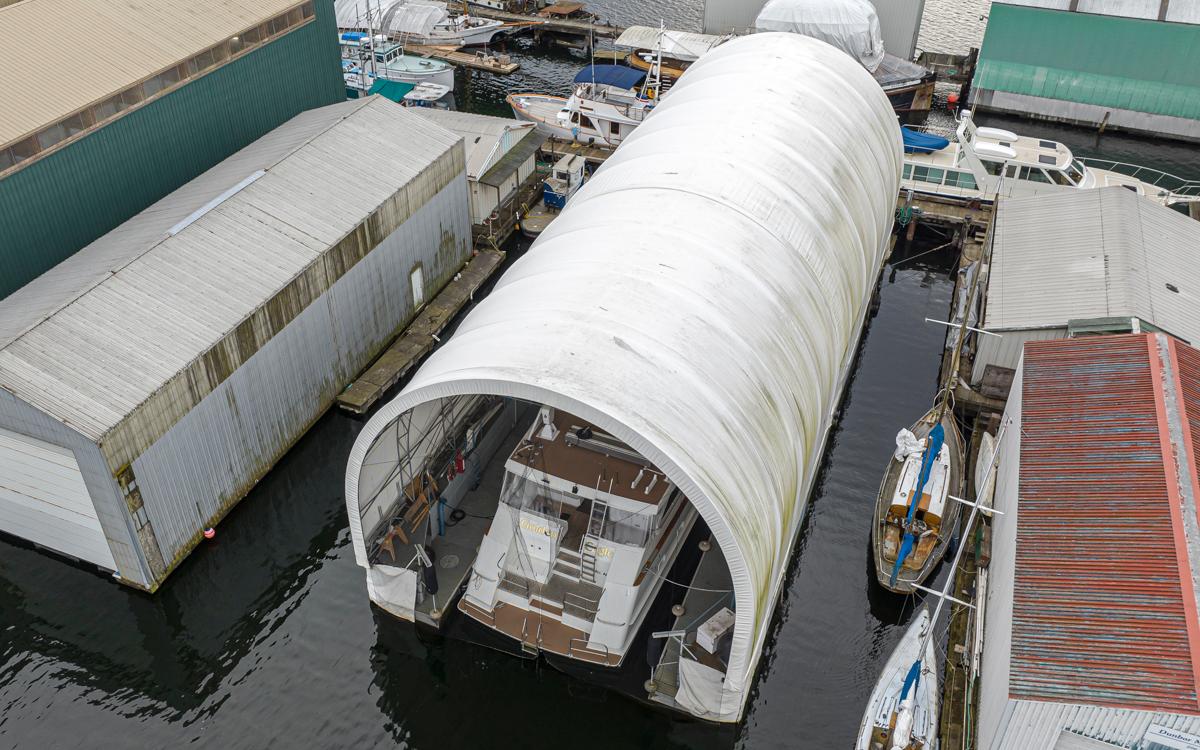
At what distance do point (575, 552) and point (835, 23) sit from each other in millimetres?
40908

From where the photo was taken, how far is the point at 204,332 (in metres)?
26.5

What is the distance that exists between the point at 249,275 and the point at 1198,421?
27.2 meters

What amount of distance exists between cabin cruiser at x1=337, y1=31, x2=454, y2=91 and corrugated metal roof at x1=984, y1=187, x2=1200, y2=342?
1267 inches

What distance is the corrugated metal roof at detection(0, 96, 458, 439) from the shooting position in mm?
24109

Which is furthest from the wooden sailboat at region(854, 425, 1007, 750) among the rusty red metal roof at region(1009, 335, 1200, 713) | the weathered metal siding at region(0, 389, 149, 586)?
the weathered metal siding at region(0, 389, 149, 586)

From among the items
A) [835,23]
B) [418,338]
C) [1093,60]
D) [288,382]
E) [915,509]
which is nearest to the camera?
[915,509]

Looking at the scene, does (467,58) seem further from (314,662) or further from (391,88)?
(314,662)

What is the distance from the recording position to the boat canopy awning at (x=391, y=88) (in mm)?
51844

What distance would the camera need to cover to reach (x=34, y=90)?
28.7 meters

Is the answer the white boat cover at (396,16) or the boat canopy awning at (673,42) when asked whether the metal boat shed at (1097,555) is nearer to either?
the boat canopy awning at (673,42)

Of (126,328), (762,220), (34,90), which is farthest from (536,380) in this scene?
(34,90)

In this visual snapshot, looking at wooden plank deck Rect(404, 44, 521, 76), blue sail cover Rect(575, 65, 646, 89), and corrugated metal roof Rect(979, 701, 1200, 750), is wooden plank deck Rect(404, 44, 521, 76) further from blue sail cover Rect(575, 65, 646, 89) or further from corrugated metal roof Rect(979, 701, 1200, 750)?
corrugated metal roof Rect(979, 701, 1200, 750)

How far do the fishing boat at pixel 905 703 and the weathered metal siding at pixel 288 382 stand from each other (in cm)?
1913

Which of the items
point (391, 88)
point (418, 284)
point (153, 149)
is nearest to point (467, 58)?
point (391, 88)
